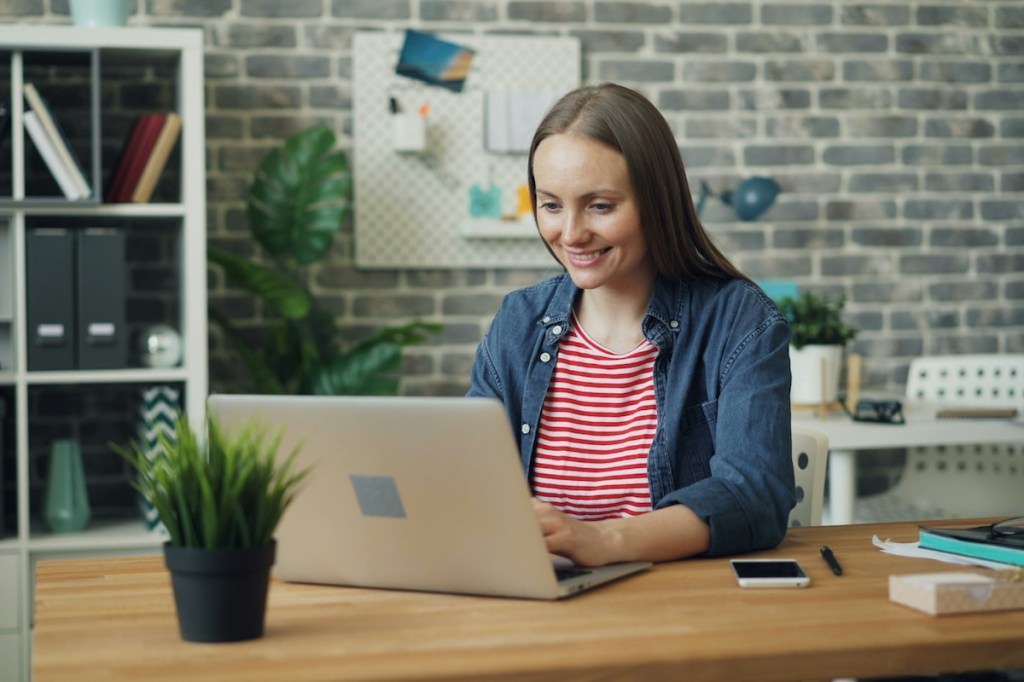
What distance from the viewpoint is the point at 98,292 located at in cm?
322

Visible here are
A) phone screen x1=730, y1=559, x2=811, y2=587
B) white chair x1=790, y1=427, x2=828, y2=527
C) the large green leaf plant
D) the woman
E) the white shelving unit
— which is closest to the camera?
phone screen x1=730, y1=559, x2=811, y2=587

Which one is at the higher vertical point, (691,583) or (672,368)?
(672,368)

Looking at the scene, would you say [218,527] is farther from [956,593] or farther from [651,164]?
[651,164]

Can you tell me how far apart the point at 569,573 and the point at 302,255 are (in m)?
2.26

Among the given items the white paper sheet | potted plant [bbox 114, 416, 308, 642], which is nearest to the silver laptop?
potted plant [bbox 114, 416, 308, 642]

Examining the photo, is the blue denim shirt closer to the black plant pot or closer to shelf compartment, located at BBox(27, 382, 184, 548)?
the black plant pot

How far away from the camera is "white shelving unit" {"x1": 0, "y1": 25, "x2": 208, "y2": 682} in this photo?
317 centimetres

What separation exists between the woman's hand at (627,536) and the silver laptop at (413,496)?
0.14 feet

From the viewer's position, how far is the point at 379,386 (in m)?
3.52

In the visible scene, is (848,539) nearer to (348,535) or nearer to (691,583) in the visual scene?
(691,583)

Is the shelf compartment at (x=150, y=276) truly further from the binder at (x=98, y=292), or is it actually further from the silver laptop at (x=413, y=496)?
the silver laptop at (x=413, y=496)

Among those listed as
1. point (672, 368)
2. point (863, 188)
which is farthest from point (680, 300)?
point (863, 188)

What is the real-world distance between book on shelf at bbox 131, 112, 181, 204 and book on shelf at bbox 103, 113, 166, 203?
0.4 inches

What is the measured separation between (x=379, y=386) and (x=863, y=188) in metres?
1.81
